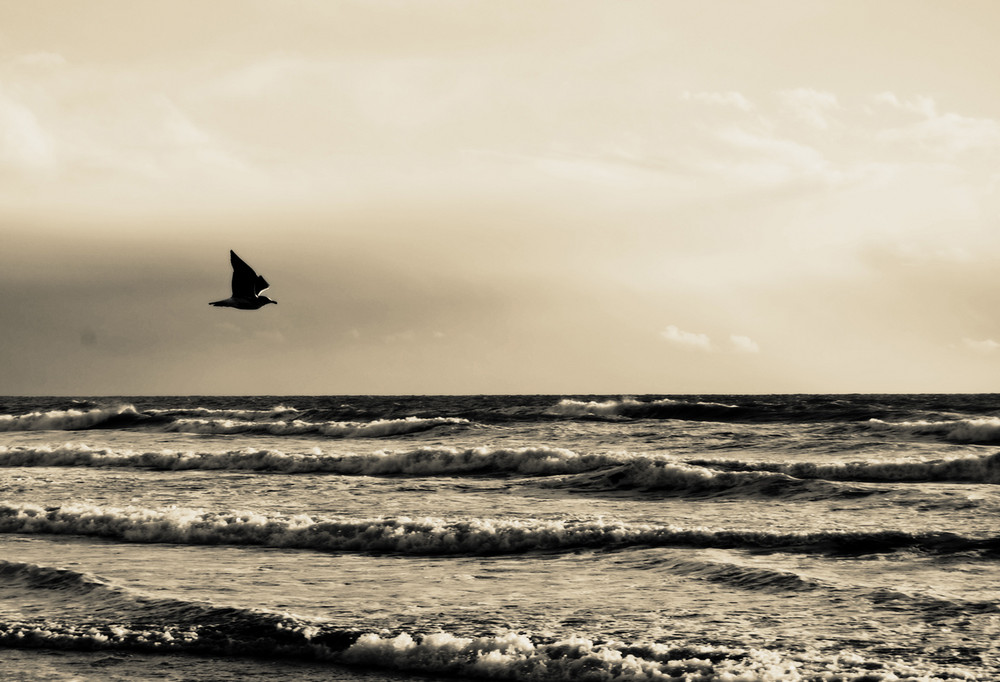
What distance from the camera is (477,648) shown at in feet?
22.0

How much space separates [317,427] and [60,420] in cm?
1430

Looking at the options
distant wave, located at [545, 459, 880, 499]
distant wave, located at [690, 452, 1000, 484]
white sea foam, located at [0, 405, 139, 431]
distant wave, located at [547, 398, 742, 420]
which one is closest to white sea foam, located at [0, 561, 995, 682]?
distant wave, located at [545, 459, 880, 499]

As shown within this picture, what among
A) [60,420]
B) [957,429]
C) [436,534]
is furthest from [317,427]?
[436,534]

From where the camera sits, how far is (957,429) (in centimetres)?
2309

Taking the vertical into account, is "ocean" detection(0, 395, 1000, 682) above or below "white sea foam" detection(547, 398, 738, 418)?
below

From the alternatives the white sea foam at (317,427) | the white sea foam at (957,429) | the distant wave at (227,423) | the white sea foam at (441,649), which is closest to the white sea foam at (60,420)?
the distant wave at (227,423)

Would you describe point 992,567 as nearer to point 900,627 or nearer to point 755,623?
point 900,627

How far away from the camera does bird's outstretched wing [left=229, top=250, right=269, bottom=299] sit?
13680mm

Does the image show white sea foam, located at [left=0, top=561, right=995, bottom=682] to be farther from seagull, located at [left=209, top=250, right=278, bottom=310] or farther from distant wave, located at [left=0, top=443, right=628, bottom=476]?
distant wave, located at [left=0, top=443, right=628, bottom=476]

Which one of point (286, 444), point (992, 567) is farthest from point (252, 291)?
point (286, 444)

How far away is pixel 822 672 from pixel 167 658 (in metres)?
4.69

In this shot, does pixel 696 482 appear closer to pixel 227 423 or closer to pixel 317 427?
pixel 317 427

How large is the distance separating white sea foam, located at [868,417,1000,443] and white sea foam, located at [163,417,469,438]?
12.2 m

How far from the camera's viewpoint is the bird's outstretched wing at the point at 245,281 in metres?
13.7
